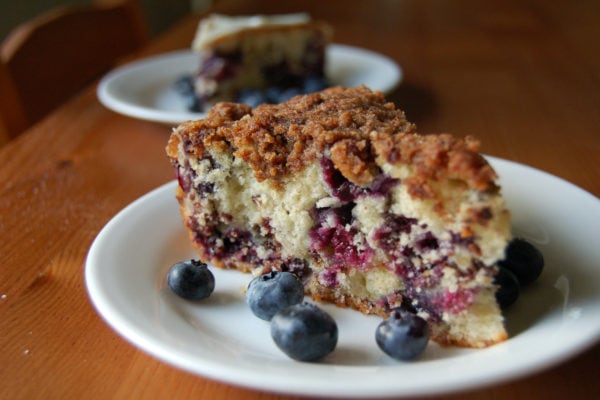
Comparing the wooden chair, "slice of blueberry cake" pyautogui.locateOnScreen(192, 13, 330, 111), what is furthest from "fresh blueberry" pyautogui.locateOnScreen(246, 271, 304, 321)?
→ the wooden chair

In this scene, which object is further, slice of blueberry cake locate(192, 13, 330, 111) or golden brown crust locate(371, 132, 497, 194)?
slice of blueberry cake locate(192, 13, 330, 111)

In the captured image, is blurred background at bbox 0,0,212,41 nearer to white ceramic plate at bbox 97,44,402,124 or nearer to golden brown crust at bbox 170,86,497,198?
white ceramic plate at bbox 97,44,402,124

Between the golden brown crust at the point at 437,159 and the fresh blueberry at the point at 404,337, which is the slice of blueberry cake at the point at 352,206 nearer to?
the golden brown crust at the point at 437,159

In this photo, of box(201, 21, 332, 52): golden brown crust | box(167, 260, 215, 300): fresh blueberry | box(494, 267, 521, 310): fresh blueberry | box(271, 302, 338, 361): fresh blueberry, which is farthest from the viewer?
box(201, 21, 332, 52): golden brown crust

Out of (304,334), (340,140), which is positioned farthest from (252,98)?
(304,334)

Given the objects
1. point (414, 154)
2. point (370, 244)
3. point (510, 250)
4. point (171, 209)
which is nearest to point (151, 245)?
point (171, 209)

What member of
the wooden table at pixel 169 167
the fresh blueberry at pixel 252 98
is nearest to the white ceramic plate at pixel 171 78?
the wooden table at pixel 169 167

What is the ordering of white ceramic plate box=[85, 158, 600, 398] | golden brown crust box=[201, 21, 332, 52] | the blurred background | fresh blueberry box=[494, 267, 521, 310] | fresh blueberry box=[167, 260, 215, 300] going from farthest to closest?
1. the blurred background
2. golden brown crust box=[201, 21, 332, 52]
3. fresh blueberry box=[167, 260, 215, 300]
4. fresh blueberry box=[494, 267, 521, 310]
5. white ceramic plate box=[85, 158, 600, 398]
